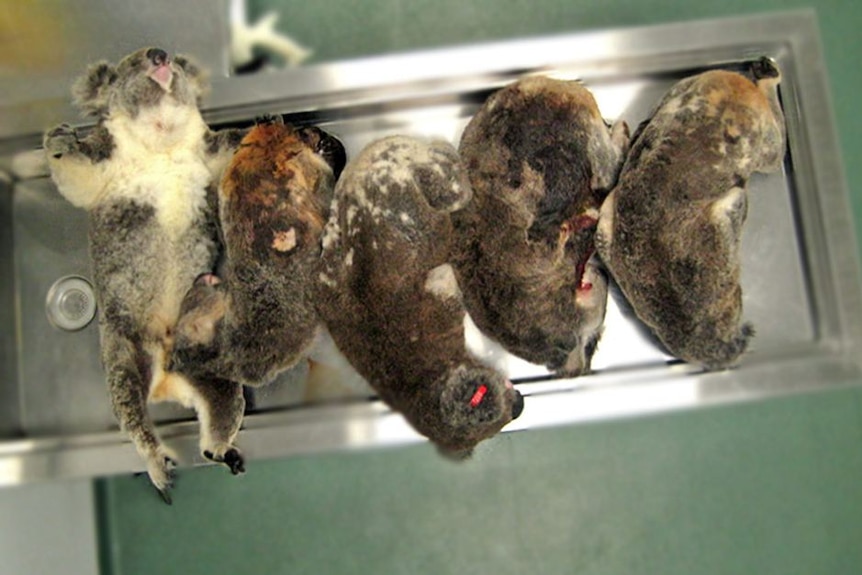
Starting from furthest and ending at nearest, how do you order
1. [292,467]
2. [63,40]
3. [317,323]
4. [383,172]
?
[292,467] → [63,40] → [317,323] → [383,172]

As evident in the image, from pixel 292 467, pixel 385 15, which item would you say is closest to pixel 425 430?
pixel 292 467

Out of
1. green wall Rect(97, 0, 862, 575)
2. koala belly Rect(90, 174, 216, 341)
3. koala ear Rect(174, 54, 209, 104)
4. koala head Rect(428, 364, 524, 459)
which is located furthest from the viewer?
green wall Rect(97, 0, 862, 575)

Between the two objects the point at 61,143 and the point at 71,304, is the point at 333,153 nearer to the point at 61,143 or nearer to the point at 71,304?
the point at 61,143

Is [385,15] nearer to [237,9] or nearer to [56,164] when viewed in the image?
[237,9]

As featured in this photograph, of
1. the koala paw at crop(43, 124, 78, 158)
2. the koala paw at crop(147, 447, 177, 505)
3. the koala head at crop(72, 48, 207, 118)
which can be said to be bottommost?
the koala paw at crop(147, 447, 177, 505)

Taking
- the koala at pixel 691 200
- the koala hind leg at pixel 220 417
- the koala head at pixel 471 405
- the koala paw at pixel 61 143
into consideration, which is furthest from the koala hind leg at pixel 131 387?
the koala at pixel 691 200

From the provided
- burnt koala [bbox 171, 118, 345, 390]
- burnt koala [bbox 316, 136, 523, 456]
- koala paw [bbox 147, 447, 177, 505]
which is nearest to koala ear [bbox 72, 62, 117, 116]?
burnt koala [bbox 171, 118, 345, 390]

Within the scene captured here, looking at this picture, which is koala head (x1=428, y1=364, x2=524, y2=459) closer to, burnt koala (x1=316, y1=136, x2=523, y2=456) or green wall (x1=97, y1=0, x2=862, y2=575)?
burnt koala (x1=316, y1=136, x2=523, y2=456)

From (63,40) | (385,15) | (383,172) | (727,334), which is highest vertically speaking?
(385,15)

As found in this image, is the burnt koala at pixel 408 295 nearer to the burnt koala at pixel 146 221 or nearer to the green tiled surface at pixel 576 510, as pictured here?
the burnt koala at pixel 146 221
